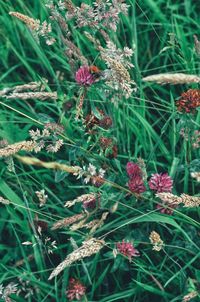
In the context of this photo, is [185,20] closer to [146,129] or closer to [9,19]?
[146,129]

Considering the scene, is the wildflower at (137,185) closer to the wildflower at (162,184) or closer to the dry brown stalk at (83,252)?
the wildflower at (162,184)

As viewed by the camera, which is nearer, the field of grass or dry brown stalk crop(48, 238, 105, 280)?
dry brown stalk crop(48, 238, 105, 280)

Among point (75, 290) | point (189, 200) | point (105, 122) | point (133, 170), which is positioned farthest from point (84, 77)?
point (75, 290)

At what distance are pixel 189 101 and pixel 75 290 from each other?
2.20 feet

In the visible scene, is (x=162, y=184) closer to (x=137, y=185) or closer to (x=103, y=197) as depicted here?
(x=137, y=185)

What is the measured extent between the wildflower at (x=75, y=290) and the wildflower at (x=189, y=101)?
617mm

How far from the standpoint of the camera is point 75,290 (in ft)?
5.09

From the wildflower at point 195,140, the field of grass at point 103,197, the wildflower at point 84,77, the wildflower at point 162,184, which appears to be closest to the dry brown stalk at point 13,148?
the field of grass at point 103,197

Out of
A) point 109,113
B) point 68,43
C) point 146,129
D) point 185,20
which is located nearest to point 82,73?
point 68,43

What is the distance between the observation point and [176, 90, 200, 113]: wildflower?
147 centimetres

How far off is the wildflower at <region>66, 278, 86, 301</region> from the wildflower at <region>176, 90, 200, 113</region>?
617 millimetres

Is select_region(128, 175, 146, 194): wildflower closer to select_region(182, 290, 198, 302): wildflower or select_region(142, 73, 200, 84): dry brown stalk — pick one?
select_region(182, 290, 198, 302): wildflower

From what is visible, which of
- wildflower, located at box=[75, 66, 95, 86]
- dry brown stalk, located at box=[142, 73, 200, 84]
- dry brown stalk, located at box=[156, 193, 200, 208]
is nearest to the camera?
dry brown stalk, located at box=[142, 73, 200, 84]

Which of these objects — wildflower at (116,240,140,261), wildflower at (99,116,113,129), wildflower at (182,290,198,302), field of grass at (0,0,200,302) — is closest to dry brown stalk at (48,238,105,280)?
field of grass at (0,0,200,302)
